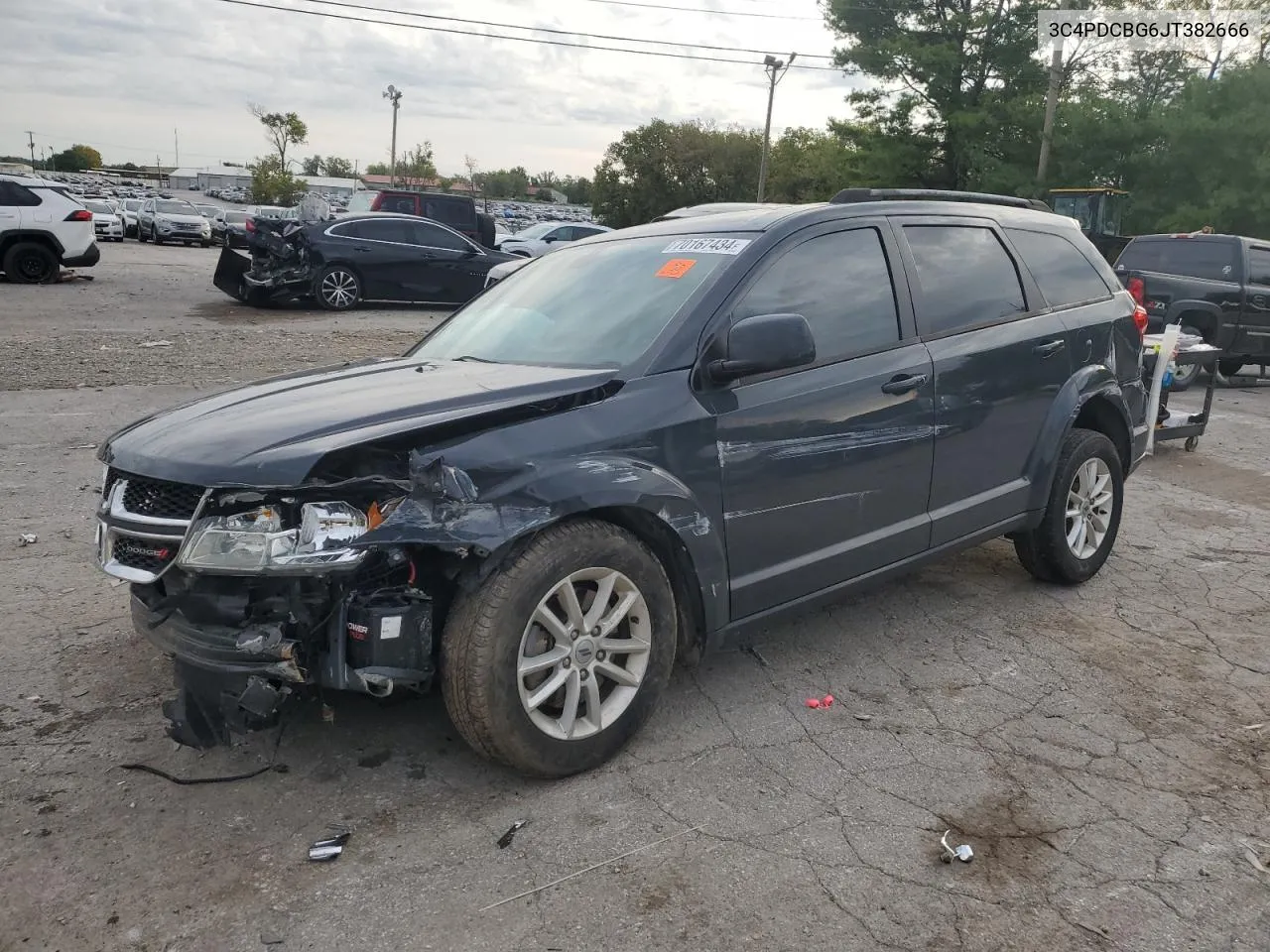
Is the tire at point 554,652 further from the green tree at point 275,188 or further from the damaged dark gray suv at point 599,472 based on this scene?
the green tree at point 275,188

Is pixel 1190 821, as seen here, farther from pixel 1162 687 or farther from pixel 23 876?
pixel 23 876

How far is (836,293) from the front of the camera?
3.92 meters

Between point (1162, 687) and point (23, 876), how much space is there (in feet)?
12.9

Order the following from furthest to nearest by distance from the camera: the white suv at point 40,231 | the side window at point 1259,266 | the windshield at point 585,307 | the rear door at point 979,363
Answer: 1. the white suv at point 40,231
2. the side window at point 1259,266
3. the rear door at point 979,363
4. the windshield at point 585,307

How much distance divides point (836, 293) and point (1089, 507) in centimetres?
207

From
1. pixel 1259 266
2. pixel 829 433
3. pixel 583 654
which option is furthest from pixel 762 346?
pixel 1259 266

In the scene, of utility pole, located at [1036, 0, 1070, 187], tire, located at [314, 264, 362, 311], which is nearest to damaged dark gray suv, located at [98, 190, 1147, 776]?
tire, located at [314, 264, 362, 311]

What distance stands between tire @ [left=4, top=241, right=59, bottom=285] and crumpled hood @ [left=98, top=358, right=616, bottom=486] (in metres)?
16.8

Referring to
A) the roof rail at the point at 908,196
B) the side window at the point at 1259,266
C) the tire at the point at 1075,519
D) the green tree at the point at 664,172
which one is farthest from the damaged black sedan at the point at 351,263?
the green tree at the point at 664,172

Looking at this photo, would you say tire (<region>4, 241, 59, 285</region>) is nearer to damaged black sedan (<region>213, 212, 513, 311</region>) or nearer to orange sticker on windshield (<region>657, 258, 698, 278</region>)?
damaged black sedan (<region>213, 212, 513, 311</region>)

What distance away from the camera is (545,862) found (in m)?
2.78

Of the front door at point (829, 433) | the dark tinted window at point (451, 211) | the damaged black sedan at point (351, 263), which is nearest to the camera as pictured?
the front door at point (829, 433)

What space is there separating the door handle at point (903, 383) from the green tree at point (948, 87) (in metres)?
27.4

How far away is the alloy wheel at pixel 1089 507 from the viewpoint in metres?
4.96
